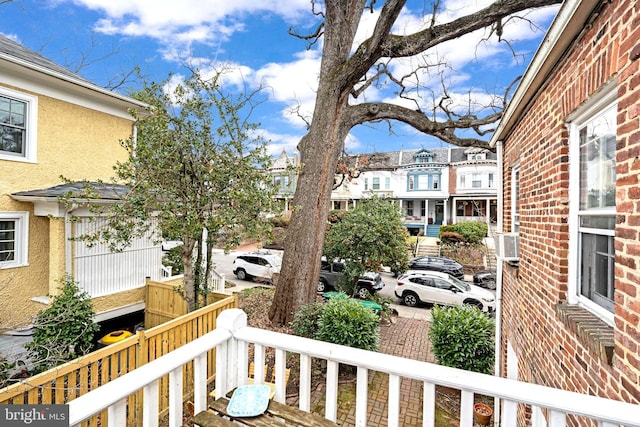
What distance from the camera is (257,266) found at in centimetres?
1502

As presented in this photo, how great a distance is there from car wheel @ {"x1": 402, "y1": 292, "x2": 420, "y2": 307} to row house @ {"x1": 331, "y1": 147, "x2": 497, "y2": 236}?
45.8ft

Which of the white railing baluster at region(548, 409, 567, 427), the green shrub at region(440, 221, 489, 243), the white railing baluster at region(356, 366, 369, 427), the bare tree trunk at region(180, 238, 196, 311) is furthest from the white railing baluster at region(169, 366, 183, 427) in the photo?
the green shrub at region(440, 221, 489, 243)

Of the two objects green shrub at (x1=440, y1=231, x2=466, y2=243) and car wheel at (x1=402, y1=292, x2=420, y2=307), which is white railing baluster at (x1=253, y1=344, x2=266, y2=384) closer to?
car wheel at (x1=402, y1=292, x2=420, y2=307)

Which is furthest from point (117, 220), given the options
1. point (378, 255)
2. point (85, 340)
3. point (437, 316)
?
point (378, 255)

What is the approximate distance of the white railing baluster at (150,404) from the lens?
164 cm

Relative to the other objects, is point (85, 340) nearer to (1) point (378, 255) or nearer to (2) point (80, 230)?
(2) point (80, 230)

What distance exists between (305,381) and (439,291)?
10679mm

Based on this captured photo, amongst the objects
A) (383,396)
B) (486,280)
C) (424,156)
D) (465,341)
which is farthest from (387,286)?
(424,156)

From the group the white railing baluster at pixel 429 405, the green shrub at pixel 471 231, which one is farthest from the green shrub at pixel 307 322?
the green shrub at pixel 471 231

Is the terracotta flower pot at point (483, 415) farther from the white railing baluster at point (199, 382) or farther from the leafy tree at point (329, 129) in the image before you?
the white railing baluster at point (199, 382)

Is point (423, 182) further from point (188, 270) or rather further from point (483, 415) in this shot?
point (188, 270)

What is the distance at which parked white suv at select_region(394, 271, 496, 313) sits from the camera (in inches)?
424

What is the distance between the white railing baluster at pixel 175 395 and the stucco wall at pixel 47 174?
6590 mm

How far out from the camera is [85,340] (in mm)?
5207
